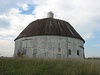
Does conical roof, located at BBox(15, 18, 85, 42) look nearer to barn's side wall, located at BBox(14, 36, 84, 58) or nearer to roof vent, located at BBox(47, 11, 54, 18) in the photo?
barn's side wall, located at BBox(14, 36, 84, 58)

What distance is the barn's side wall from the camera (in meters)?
36.4

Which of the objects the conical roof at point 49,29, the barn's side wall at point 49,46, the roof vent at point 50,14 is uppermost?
the roof vent at point 50,14

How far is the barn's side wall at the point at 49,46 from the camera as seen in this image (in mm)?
36406

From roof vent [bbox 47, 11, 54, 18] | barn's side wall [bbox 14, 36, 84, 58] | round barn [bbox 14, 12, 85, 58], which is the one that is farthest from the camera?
roof vent [bbox 47, 11, 54, 18]

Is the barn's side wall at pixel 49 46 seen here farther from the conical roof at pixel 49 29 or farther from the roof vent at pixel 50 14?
the roof vent at pixel 50 14

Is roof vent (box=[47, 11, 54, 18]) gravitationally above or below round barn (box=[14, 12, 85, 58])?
above

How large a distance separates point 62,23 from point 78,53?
7.25 metres

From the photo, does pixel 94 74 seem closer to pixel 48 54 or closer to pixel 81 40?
pixel 48 54

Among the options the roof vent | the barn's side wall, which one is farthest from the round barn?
the roof vent

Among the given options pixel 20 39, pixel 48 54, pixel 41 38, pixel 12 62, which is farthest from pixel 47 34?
pixel 12 62

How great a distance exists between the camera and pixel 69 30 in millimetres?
39812

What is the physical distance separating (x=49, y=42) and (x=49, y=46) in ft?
2.56

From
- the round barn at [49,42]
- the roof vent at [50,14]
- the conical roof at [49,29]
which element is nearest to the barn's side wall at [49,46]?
the round barn at [49,42]

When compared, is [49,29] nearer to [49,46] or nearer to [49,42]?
[49,42]
